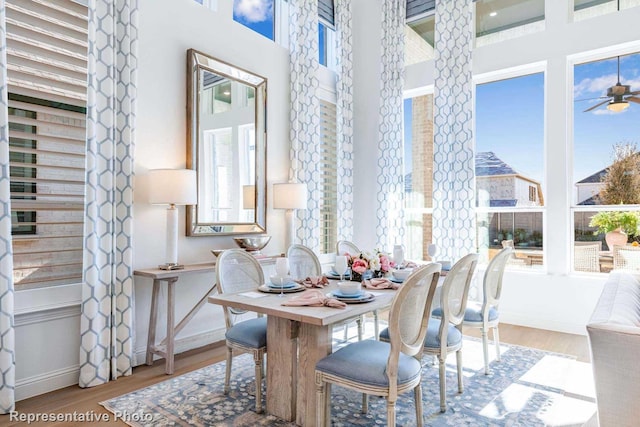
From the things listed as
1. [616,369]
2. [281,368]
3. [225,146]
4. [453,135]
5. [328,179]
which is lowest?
[281,368]

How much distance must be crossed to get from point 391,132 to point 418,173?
25.3 inches

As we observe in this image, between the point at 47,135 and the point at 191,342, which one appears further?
the point at 191,342

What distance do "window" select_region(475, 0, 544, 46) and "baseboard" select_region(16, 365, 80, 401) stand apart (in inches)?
205

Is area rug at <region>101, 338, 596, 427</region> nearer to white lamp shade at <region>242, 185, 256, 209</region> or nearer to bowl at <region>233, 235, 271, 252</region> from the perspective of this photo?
bowl at <region>233, 235, 271, 252</region>

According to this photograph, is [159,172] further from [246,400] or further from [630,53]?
[630,53]

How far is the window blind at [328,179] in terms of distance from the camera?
5.37 metres

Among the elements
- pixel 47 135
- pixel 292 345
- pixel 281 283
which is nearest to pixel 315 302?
pixel 292 345

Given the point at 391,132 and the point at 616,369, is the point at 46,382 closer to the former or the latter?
the point at 616,369

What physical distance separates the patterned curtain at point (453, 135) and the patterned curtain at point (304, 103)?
1.47m

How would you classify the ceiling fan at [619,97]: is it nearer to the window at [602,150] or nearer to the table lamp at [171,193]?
the window at [602,150]

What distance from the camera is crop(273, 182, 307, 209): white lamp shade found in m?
4.25

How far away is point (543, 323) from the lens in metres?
4.30

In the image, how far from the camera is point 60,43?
2.82 metres

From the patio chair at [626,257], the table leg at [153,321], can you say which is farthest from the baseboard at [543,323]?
the table leg at [153,321]
